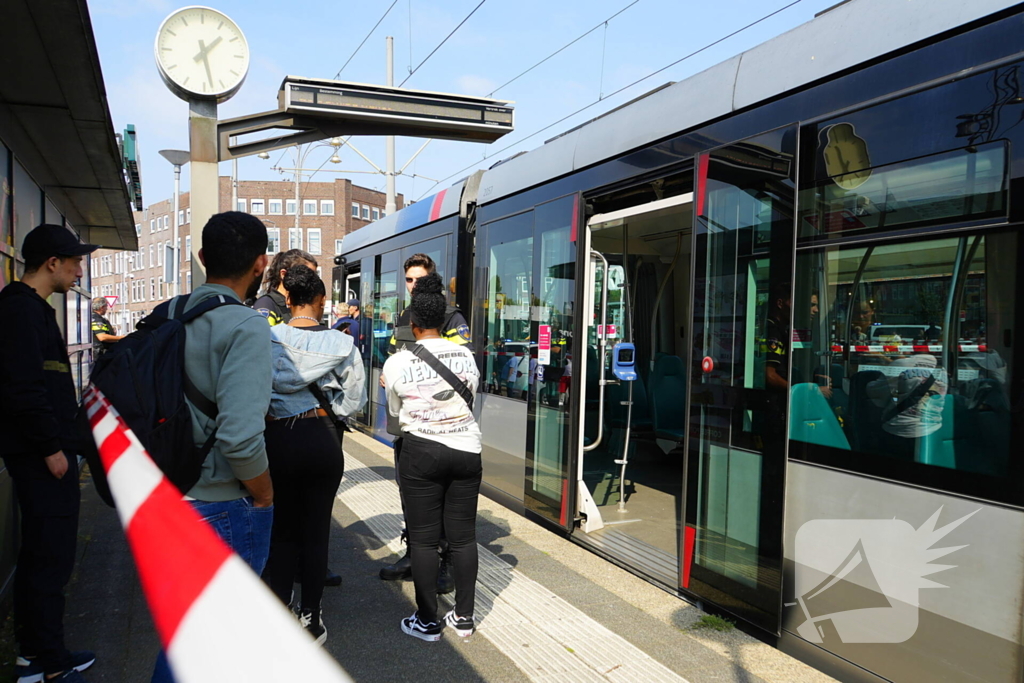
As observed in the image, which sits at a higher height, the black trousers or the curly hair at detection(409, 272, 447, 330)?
the curly hair at detection(409, 272, 447, 330)

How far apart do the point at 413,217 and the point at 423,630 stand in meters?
6.33

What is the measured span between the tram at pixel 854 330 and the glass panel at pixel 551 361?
19.4 inches

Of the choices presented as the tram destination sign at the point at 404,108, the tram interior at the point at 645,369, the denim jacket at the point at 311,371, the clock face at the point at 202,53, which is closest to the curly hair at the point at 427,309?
the denim jacket at the point at 311,371

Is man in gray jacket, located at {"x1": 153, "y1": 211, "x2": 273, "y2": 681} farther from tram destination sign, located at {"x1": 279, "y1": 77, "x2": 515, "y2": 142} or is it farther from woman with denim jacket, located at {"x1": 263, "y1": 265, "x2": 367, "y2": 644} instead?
tram destination sign, located at {"x1": 279, "y1": 77, "x2": 515, "y2": 142}

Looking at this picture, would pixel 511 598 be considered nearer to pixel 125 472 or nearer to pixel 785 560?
pixel 785 560

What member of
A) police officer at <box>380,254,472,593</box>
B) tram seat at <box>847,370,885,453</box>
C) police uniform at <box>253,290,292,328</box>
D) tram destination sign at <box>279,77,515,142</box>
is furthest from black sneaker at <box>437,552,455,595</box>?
tram destination sign at <box>279,77,515,142</box>

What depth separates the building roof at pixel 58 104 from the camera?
3.50 m

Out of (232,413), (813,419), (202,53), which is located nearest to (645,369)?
(813,419)

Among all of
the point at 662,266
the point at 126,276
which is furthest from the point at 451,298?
the point at 126,276

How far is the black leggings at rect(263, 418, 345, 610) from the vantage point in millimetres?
3518

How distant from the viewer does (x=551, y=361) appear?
596 cm

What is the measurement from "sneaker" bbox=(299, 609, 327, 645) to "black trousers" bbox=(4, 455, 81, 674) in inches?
41.0
